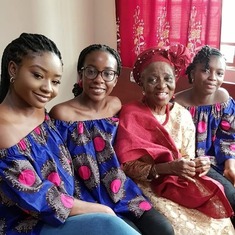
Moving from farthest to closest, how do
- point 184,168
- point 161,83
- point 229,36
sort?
point 229,36
point 161,83
point 184,168

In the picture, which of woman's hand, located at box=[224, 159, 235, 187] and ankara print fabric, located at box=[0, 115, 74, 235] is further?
woman's hand, located at box=[224, 159, 235, 187]

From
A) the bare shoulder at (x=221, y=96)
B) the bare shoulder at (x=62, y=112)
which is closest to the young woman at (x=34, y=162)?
the bare shoulder at (x=62, y=112)

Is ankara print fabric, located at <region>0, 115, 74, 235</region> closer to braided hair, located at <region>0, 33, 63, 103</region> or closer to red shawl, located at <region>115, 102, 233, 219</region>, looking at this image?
braided hair, located at <region>0, 33, 63, 103</region>

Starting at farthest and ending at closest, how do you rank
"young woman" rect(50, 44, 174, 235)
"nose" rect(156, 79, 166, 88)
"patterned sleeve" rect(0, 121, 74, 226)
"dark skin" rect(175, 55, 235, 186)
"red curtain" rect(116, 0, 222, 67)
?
1. "red curtain" rect(116, 0, 222, 67)
2. "dark skin" rect(175, 55, 235, 186)
3. "nose" rect(156, 79, 166, 88)
4. "young woman" rect(50, 44, 174, 235)
5. "patterned sleeve" rect(0, 121, 74, 226)

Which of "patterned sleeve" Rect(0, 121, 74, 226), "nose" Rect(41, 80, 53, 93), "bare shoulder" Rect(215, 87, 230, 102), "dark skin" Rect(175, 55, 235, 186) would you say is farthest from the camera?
"bare shoulder" Rect(215, 87, 230, 102)

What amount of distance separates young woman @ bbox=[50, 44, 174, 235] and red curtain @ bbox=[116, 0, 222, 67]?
31.2 inches

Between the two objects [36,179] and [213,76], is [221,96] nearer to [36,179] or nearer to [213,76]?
[213,76]

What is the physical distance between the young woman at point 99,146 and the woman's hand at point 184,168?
0.16 meters

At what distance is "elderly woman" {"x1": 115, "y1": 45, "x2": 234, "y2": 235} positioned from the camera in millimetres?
1183

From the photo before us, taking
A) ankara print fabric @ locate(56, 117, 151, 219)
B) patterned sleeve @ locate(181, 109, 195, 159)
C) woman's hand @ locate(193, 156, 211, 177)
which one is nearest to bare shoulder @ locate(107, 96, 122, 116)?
ankara print fabric @ locate(56, 117, 151, 219)

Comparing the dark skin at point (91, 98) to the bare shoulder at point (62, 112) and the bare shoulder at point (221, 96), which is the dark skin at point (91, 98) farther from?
the bare shoulder at point (221, 96)

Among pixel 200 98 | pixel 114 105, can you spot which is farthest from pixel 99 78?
pixel 200 98

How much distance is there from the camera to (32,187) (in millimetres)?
935

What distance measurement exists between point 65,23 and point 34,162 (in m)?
1.61
